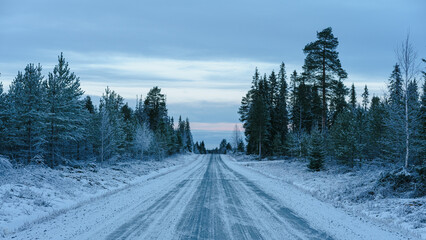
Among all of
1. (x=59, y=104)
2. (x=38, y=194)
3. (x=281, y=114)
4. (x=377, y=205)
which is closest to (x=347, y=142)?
(x=377, y=205)

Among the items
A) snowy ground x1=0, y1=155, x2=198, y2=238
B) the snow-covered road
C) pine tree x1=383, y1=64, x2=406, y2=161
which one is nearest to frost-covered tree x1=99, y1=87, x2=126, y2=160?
snowy ground x1=0, y1=155, x2=198, y2=238

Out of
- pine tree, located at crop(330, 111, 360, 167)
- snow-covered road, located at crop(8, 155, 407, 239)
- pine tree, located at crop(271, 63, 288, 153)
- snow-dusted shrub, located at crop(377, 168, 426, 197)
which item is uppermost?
pine tree, located at crop(271, 63, 288, 153)

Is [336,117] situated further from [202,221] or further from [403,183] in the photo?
[202,221]

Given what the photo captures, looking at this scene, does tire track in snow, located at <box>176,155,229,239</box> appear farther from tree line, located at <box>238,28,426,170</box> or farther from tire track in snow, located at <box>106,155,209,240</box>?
tree line, located at <box>238,28,426,170</box>

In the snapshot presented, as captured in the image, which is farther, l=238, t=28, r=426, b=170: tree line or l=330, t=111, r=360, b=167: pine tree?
l=330, t=111, r=360, b=167: pine tree

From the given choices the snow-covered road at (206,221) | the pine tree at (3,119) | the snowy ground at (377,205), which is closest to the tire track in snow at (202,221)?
the snow-covered road at (206,221)


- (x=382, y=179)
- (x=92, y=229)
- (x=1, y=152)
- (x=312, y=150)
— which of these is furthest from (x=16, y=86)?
(x=382, y=179)

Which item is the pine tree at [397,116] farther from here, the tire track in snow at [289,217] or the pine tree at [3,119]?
the pine tree at [3,119]

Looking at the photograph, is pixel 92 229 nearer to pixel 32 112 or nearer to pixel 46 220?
pixel 46 220

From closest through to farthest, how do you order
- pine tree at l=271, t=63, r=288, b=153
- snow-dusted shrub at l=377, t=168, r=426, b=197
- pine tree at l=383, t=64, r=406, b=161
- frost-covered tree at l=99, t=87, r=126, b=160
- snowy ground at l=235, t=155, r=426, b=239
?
1. snowy ground at l=235, t=155, r=426, b=239
2. snow-dusted shrub at l=377, t=168, r=426, b=197
3. pine tree at l=383, t=64, r=406, b=161
4. frost-covered tree at l=99, t=87, r=126, b=160
5. pine tree at l=271, t=63, r=288, b=153

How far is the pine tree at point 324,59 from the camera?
30.0m

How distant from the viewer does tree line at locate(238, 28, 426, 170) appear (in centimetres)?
1641

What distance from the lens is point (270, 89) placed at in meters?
61.8

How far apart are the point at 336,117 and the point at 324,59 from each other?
12.5m
